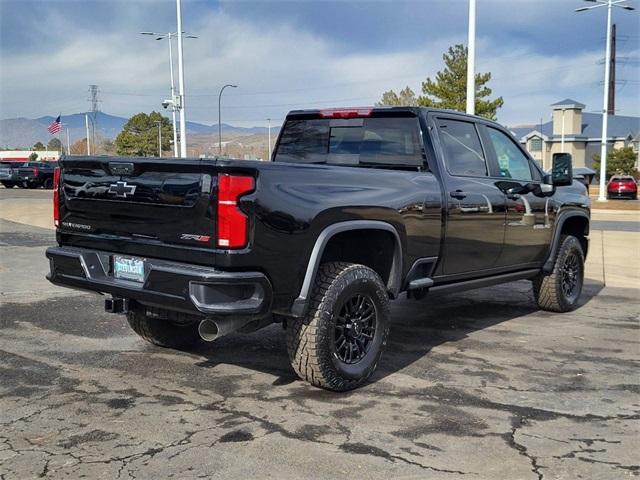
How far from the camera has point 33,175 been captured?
3812 cm

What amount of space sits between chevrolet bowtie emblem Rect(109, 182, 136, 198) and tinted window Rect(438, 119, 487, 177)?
2.63m

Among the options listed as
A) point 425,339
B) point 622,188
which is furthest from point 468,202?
point 622,188

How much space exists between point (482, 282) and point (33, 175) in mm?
37052

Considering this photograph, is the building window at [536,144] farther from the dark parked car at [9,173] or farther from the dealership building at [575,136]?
the dark parked car at [9,173]

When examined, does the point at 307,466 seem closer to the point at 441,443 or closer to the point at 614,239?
the point at 441,443

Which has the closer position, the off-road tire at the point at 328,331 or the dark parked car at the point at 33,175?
the off-road tire at the point at 328,331

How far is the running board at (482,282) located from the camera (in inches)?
219

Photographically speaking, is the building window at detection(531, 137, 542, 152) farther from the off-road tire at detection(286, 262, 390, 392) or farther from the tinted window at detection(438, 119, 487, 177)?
the off-road tire at detection(286, 262, 390, 392)

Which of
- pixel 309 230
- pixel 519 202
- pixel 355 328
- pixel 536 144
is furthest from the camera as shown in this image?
pixel 536 144

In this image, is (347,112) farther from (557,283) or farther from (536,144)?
(536,144)

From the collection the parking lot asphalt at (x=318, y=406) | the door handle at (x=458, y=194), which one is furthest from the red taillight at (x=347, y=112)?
the parking lot asphalt at (x=318, y=406)

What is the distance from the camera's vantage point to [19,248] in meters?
12.0

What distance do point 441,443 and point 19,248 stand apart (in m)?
10.4

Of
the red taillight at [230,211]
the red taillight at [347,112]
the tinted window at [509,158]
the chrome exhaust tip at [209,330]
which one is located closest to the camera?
the red taillight at [230,211]
